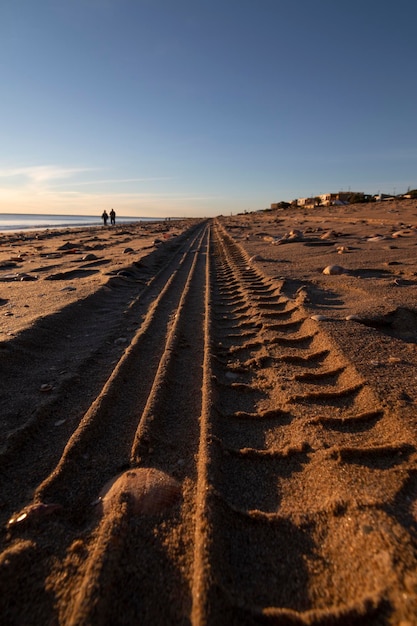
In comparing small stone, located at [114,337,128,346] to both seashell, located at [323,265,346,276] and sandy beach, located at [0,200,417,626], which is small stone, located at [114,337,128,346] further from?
seashell, located at [323,265,346,276]

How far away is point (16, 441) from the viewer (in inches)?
74.9

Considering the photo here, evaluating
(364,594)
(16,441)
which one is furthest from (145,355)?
(364,594)

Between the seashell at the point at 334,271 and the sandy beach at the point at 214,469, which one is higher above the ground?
the seashell at the point at 334,271

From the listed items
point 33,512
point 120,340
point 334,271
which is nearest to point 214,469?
point 33,512

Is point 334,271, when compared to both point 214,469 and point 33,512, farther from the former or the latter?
point 33,512

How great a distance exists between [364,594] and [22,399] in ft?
7.56

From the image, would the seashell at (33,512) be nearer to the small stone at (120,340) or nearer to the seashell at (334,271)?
the small stone at (120,340)

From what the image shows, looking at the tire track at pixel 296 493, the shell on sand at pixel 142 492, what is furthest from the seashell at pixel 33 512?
the tire track at pixel 296 493

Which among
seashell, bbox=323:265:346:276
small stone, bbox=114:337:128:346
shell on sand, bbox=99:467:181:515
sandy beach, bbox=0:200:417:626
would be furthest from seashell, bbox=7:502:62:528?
seashell, bbox=323:265:346:276

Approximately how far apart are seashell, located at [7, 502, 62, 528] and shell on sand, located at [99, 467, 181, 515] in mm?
216

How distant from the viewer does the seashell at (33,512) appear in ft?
4.63

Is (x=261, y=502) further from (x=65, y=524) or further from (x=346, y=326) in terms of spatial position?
(x=346, y=326)

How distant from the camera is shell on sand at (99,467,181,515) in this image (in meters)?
1.46

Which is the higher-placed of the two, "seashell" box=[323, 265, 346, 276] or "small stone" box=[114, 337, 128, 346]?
"seashell" box=[323, 265, 346, 276]
